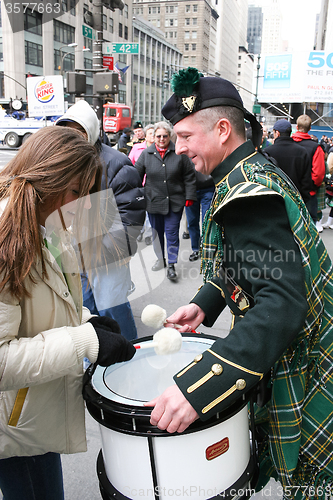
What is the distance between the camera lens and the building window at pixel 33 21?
1603 inches

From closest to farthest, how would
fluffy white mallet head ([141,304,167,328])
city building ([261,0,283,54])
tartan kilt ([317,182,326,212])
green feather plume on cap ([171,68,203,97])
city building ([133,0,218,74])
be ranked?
green feather plume on cap ([171,68,203,97]) → fluffy white mallet head ([141,304,167,328]) → tartan kilt ([317,182,326,212]) → city building ([133,0,218,74]) → city building ([261,0,283,54])

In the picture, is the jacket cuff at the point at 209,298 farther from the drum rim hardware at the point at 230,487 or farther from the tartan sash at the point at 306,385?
the drum rim hardware at the point at 230,487

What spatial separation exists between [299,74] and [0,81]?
1308 inches

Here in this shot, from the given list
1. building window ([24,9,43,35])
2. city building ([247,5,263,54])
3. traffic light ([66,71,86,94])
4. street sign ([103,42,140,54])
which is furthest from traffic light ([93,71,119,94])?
city building ([247,5,263,54])

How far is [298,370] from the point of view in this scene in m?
1.38

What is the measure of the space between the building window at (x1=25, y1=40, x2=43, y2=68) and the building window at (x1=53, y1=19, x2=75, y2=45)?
3.20 meters

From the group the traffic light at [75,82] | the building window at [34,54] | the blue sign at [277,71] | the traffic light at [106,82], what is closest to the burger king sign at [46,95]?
the traffic light at [75,82]

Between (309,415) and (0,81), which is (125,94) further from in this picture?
(309,415)

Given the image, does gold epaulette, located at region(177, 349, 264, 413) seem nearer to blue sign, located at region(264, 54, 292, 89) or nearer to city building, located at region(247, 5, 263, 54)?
blue sign, located at region(264, 54, 292, 89)

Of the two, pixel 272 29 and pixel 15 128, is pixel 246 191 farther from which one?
pixel 272 29

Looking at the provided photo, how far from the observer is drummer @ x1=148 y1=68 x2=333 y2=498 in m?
1.18

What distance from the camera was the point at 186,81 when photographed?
1.47m

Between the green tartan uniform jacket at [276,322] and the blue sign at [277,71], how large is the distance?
820 inches

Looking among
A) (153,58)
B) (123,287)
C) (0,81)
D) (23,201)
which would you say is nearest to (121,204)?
(123,287)
